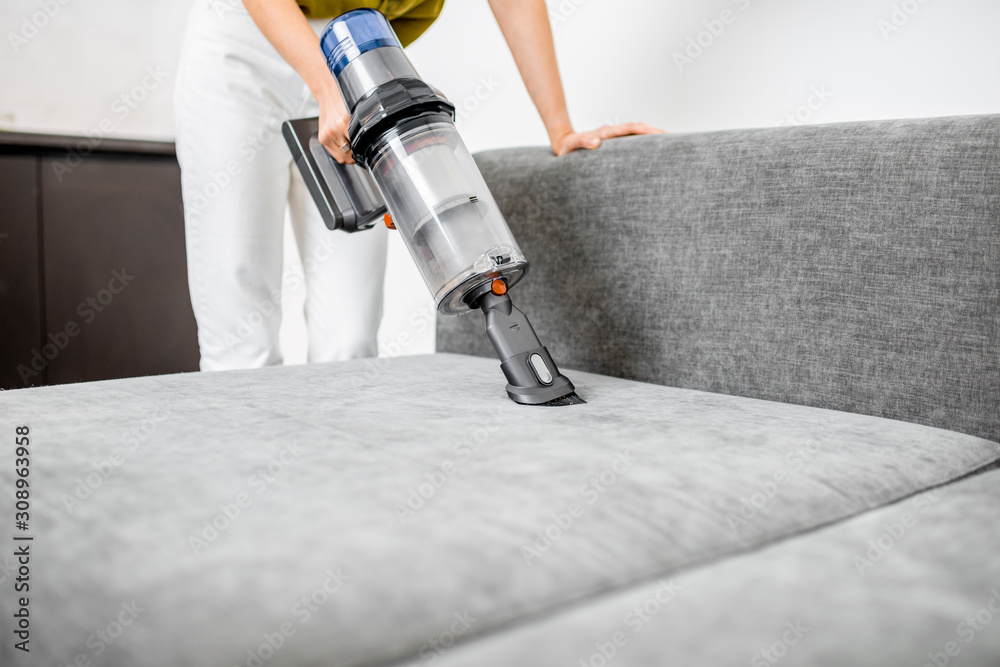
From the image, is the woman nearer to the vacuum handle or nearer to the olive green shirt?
the olive green shirt

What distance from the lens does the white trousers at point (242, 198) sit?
3.84 ft

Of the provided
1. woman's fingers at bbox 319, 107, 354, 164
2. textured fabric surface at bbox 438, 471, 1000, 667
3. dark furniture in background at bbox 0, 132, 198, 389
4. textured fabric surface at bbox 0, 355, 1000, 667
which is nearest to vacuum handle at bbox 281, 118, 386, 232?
woman's fingers at bbox 319, 107, 354, 164

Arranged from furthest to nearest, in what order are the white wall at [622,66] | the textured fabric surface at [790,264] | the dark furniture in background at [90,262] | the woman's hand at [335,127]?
the dark furniture in background at [90,262] → the white wall at [622,66] → the woman's hand at [335,127] → the textured fabric surface at [790,264]

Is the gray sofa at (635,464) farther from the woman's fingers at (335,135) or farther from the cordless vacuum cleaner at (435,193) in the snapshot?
the woman's fingers at (335,135)

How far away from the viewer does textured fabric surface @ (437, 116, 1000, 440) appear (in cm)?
82

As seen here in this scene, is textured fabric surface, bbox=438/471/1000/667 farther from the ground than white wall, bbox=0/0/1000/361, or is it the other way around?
white wall, bbox=0/0/1000/361

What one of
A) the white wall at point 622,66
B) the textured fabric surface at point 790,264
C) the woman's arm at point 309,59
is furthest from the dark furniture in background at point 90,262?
the textured fabric surface at point 790,264

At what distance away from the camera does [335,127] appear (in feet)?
3.05

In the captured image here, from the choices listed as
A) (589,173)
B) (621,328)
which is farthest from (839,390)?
(589,173)

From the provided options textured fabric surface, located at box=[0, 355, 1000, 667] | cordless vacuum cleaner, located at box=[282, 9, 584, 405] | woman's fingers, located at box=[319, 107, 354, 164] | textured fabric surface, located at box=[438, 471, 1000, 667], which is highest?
woman's fingers, located at box=[319, 107, 354, 164]

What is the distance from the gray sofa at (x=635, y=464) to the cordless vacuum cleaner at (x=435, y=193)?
72 mm

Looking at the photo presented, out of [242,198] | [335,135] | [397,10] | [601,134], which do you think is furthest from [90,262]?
[601,134]

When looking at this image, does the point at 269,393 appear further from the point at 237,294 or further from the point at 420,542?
the point at 420,542

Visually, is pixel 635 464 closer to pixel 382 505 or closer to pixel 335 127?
pixel 382 505
